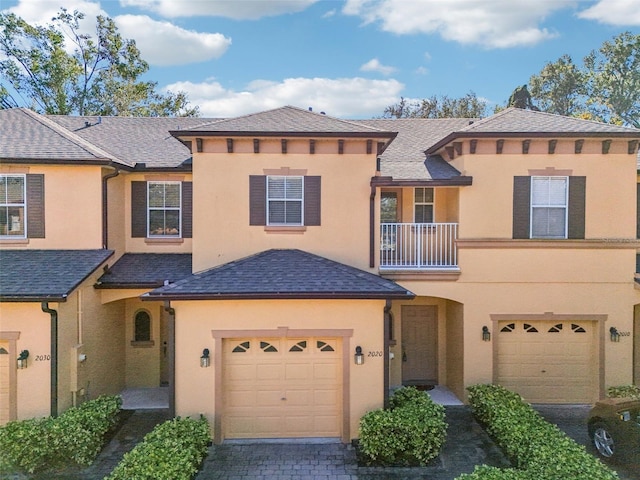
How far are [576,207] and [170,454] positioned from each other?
10.4 meters

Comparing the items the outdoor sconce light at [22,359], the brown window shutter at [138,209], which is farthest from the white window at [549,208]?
the outdoor sconce light at [22,359]

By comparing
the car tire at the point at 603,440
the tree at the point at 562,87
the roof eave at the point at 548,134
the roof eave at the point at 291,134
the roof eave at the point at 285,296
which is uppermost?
the tree at the point at 562,87

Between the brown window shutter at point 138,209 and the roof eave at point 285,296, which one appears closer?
the roof eave at point 285,296

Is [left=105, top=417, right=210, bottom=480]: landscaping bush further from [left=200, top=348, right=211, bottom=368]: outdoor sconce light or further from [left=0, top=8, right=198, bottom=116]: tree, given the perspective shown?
[left=0, top=8, right=198, bottom=116]: tree

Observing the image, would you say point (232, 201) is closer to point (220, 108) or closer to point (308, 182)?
point (308, 182)

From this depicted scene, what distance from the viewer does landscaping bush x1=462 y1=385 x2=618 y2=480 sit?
20.2ft

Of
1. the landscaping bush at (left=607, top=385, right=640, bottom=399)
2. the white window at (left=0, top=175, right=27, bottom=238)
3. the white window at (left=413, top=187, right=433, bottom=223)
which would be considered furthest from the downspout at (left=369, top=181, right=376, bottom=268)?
the white window at (left=0, top=175, right=27, bottom=238)

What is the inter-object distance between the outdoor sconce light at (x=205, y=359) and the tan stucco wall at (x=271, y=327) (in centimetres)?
9

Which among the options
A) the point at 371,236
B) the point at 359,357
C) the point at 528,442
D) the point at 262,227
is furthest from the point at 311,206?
the point at 528,442

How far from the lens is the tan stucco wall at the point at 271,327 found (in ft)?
28.2

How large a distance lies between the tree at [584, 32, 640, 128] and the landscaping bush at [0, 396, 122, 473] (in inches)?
1446

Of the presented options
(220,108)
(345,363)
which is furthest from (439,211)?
(220,108)

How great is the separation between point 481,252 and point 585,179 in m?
3.11

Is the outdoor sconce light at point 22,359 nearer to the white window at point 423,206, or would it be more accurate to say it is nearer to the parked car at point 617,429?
the white window at point 423,206
